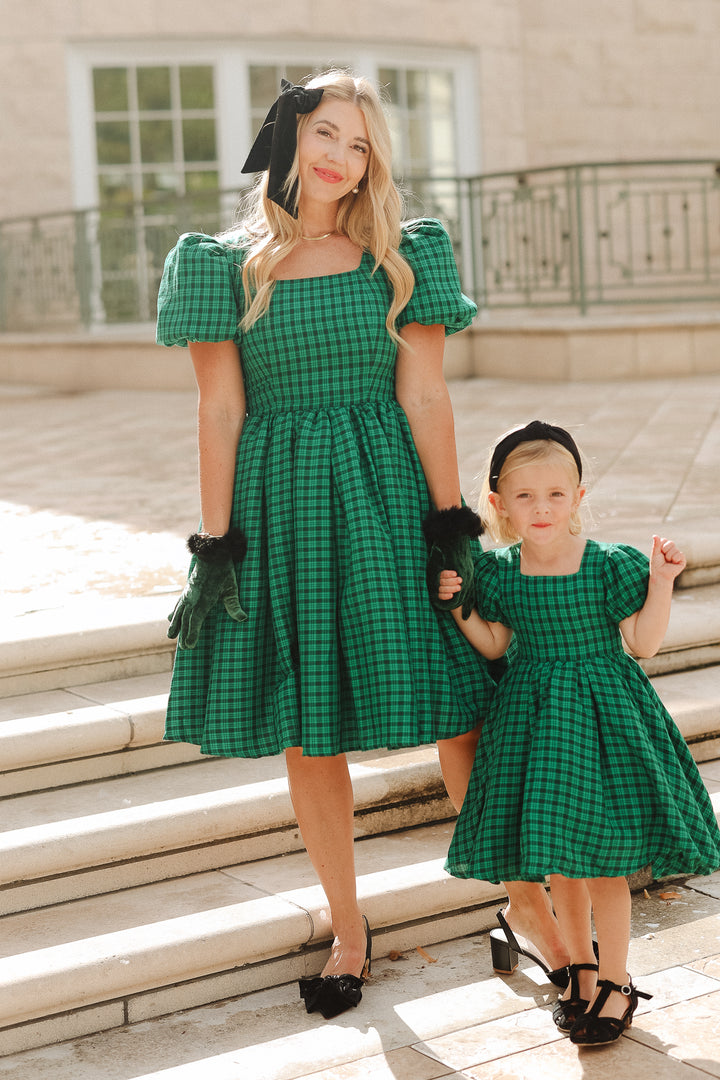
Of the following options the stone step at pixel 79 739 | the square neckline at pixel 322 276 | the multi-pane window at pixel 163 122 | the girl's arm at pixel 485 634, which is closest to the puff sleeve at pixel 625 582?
the girl's arm at pixel 485 634

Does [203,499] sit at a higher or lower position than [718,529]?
higher

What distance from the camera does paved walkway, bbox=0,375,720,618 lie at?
4.33 m

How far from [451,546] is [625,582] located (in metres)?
0.31

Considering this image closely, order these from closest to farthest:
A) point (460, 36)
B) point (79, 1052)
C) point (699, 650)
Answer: point (79, 1052), point (699, 650), point (460, 36)

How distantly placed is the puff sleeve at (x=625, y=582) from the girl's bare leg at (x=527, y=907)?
365mm

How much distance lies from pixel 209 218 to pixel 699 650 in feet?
23.1

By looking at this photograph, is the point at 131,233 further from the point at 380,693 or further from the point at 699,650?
the point at 380,693

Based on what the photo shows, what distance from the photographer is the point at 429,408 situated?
8.11ft

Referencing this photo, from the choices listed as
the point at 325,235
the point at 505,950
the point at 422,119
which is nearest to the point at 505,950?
the point at 505,950

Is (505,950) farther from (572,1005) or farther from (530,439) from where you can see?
(530,439)

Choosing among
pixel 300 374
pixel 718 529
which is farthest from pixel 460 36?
pixel 300 374

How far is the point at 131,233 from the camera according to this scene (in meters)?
10.1

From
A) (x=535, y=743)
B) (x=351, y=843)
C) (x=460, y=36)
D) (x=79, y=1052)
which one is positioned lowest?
(x=79, y=1052)

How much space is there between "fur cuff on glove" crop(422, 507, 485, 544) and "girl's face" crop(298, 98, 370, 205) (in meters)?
0.61
